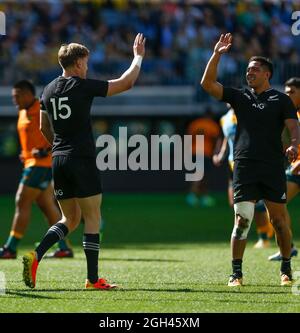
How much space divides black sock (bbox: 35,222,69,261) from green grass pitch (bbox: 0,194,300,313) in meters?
0.38

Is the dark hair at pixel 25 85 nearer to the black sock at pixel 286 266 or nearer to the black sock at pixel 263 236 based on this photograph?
the black sock at pixel 263 236

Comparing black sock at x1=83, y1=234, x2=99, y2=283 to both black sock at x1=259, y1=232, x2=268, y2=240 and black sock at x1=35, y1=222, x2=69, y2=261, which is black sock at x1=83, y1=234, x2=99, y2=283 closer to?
black sock at x1=35, y1=222, x2=69, y2=261

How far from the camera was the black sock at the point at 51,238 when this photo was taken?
9289 mm

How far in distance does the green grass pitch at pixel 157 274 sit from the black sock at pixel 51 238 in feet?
1.25

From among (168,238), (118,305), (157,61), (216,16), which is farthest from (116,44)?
(118,305)

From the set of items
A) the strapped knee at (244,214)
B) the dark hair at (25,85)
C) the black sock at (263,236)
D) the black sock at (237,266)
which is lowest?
the black sock at (237,266)

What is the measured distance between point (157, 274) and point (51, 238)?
1899 millimetres

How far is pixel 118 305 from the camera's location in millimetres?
8195

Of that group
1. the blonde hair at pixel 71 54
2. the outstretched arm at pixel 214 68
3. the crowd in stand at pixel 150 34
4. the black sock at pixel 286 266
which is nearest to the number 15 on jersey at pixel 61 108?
the blonde hair at pixel 71 54

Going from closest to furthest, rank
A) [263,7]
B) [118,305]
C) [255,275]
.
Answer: [118,305] → [255,275] → [263,7]

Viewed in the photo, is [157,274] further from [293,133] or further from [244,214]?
[293,133]

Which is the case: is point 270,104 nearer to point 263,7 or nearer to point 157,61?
point 157,61

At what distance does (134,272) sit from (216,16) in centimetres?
2120
